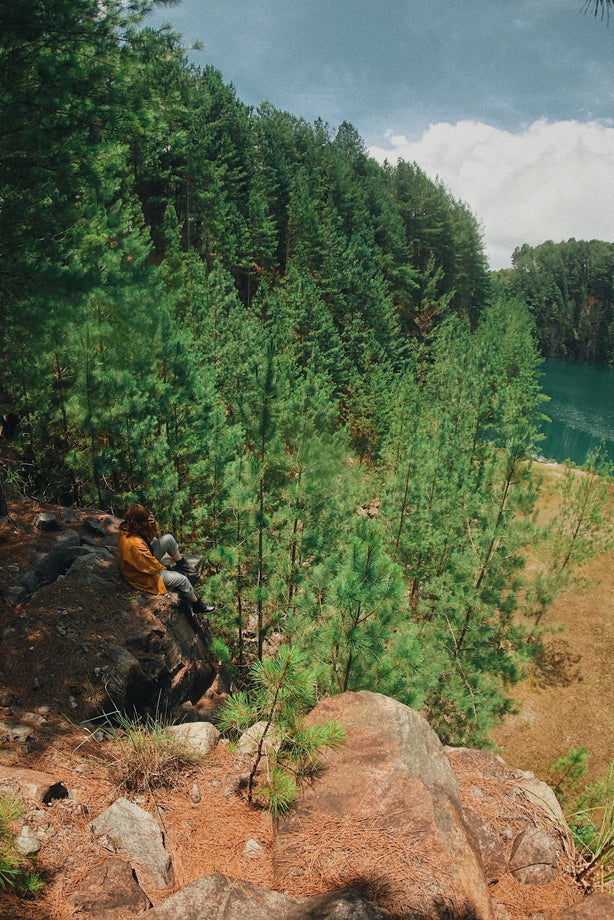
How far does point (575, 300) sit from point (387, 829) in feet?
379

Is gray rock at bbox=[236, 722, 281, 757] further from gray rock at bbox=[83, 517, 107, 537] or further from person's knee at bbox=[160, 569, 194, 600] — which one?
gray rock at bbox=[83, 517, 107, 537]

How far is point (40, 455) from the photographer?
8.80m

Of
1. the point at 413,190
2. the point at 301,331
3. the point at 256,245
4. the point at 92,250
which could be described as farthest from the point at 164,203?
the point at 92,250

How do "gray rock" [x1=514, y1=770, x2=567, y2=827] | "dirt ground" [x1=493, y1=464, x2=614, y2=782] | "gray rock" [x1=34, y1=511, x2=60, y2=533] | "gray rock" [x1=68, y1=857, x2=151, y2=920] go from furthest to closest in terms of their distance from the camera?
"dirt ground" [x1=493, y1=464, x2=614, y2=782]
"gray rock" [x1=34, y1=511, x2=60, y2=533]
"gray rock" [x1=514, y1=770, x2=567, y2=827]
"gray rock" [x1=68, y1=857, x2=151, y2=920]

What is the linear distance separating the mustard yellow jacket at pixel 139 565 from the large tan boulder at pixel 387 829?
11.6 feet

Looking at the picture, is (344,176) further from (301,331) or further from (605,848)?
(605,848)

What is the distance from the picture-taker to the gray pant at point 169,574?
6797mm

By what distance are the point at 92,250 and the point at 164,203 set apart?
108 ft

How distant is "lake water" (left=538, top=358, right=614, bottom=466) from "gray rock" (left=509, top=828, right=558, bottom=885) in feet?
97.4

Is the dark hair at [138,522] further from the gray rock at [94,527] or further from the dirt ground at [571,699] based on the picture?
the dirt ground at [571,699]

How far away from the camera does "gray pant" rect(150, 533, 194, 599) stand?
680 centimetres

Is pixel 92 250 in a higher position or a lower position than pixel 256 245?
lower

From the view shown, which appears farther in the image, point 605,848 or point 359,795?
point 359,795

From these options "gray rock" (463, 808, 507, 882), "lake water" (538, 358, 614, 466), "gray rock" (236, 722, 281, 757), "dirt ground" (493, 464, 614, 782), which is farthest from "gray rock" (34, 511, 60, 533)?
"lake water" (538, 358, 614, 466)
